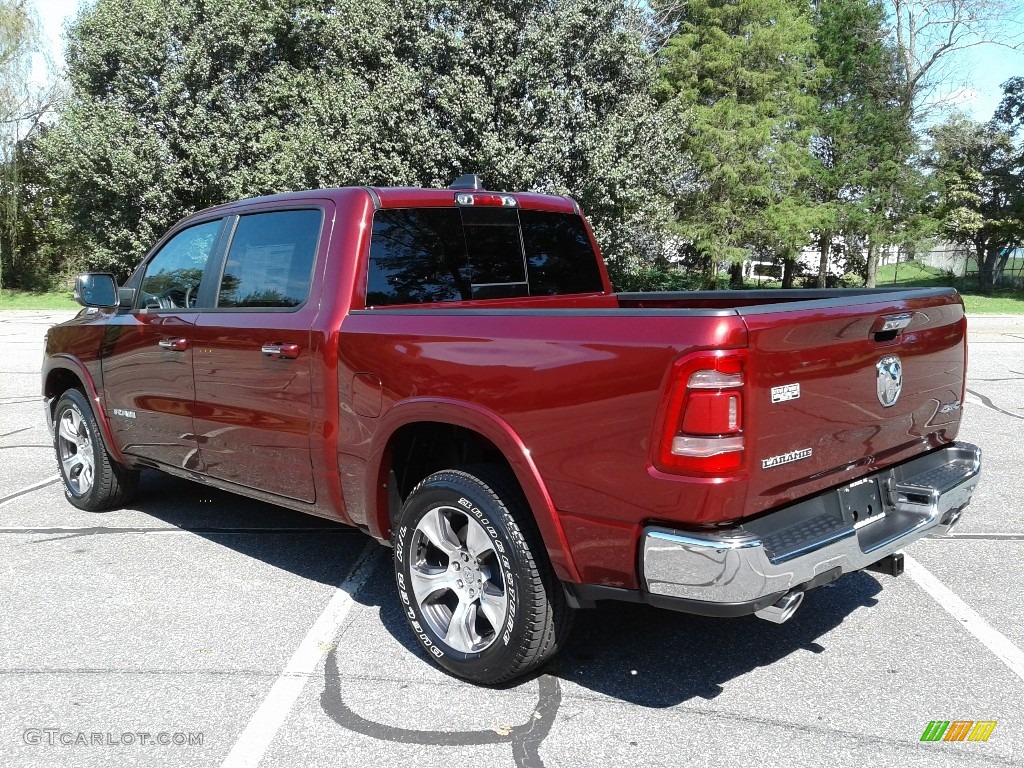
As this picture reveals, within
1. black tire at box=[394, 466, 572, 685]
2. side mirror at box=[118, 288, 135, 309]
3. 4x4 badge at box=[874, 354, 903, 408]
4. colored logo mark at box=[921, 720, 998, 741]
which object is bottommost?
colored logo mark at box=[921, 720, 998, 741]

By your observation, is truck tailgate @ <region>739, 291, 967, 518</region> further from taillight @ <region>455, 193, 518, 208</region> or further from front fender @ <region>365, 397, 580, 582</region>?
taillight @ <region>455, 193, 518, 208</region>

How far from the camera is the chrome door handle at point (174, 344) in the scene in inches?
182

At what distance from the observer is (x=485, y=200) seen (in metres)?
4.34

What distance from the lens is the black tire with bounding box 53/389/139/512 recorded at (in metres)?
5.68

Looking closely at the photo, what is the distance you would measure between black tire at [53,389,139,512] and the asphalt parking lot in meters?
0.49

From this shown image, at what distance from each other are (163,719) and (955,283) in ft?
148

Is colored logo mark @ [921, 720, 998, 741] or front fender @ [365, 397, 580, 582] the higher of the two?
front fender @ [365, 397, 580, 582]

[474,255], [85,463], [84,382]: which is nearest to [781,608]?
[474,255]

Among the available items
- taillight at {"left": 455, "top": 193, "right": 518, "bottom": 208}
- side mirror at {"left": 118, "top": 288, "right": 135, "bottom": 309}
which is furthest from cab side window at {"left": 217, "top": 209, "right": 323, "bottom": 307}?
side mirror at {"left": 118, "top": 288, "right": 135, "bottom": 309}

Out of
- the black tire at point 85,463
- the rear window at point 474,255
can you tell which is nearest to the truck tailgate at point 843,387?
the rear window at point 474,255

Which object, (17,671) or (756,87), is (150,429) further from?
(756,87)

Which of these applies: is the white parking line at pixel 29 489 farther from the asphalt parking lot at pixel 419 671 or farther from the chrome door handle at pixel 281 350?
the chrome door handle at pixel 281 350

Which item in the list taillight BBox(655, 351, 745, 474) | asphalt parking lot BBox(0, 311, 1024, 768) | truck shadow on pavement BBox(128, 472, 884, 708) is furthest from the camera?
truck shadow on pavement BBox(128, 472, 884, 708)

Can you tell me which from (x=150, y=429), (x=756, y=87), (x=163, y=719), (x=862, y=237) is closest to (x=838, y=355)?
(x=163, y=719)
